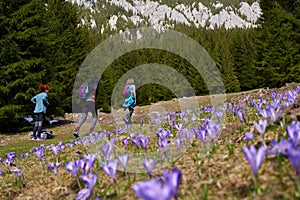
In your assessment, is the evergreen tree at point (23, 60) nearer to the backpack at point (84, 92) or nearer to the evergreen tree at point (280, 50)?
the backpack at point (84, 92)

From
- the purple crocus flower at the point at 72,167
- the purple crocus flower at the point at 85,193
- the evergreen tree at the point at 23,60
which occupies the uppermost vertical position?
the evergreen tree at the point at 23,60

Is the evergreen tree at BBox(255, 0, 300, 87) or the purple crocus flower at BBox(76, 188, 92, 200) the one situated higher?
the evergreen tree at BBox(255, 0, 300, 87)

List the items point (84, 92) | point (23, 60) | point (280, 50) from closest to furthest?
point (84, 92) → point (23, 60) → point (280, 50)

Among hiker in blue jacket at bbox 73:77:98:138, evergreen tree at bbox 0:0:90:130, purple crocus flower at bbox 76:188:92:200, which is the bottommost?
purple crocus flower at bbox 76:188:92:200

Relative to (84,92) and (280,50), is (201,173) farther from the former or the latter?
(280,50)

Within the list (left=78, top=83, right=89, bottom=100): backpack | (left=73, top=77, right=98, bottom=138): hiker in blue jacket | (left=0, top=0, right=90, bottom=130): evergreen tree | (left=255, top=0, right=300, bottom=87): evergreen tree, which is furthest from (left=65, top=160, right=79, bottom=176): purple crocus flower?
(left=255, top=0, right=300, bottom=87): evergreen tree

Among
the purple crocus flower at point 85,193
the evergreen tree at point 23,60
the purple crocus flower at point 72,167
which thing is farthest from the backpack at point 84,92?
the evergreen tree at point 23,60

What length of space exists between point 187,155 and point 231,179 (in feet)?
5.32

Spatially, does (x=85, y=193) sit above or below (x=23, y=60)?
below

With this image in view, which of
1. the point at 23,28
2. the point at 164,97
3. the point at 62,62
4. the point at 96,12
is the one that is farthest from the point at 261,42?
the point at 96,12

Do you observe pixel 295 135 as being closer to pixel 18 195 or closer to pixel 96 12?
pixel 18 195

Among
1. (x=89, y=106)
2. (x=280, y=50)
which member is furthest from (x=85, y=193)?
(x=280, y=50)

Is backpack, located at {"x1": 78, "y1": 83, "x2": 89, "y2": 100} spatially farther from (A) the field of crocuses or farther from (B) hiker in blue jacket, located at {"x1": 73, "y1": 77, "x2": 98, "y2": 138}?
(A) the field of crocuses

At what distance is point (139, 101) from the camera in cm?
4150
